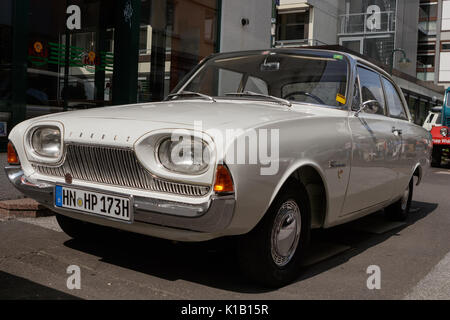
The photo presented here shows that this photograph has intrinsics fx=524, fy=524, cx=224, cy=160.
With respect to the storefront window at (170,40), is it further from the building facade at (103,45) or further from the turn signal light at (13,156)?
the turn signal light at (13,156)

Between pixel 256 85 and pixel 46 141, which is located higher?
pixel 256 85

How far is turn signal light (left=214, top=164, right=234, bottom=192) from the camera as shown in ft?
8.62

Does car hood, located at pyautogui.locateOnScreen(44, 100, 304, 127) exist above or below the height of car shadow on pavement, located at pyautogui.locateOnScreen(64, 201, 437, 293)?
above

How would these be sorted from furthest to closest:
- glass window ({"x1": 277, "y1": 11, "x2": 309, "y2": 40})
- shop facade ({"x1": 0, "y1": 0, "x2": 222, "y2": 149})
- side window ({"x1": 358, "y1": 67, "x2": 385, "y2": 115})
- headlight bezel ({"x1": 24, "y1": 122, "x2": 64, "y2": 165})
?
glass window ({"x1": 277, "y1": 11, "x2": 309, "y2": 40})
shop facade ({"x1": 0, "y1": 0, "x2": 222, "y2": 149})
side window ({"x1": 358, "y1": 67, "x2": 385, "y2": 115})
headlight bezel ({"x1": 24, "y1": 122, "x2": 64, "y2": 165})

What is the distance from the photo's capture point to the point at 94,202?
302 cm

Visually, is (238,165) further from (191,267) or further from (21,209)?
(21,209)

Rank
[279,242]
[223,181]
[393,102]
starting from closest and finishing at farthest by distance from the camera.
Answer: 1. [223,181]
2. [279,242]
3. [393,102]

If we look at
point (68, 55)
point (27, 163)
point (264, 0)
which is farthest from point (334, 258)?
point (264, 0)

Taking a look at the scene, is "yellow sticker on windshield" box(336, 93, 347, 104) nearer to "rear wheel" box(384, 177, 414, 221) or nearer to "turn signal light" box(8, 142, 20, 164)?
"rear wheel" box(384, 177, 414, 221)

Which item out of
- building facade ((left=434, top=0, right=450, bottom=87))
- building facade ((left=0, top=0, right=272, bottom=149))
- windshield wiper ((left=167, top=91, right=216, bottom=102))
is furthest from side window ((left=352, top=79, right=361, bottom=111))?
building facade ((left=434, top=0, right=450, bottom=87))

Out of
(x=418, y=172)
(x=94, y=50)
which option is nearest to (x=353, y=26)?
(x=94, y=50)

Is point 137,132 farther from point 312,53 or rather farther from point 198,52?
point 198,52

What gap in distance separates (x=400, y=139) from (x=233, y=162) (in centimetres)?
258

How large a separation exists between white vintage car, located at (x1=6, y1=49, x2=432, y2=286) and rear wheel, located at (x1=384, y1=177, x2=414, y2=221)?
1278 mm
